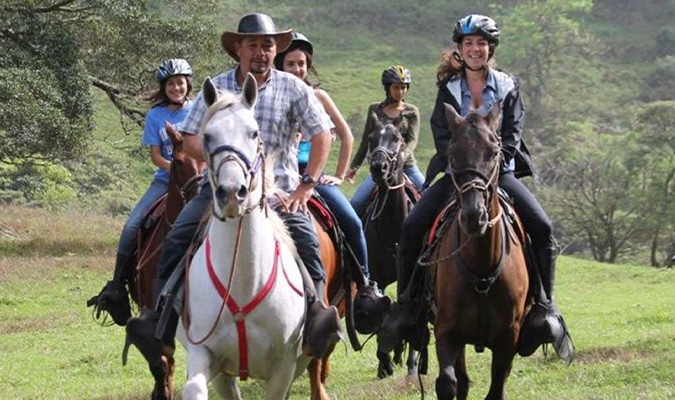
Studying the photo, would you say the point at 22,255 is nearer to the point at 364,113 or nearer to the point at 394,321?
the point at 394,321

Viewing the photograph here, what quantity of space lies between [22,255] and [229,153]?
23.1 m

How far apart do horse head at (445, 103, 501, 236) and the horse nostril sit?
6.25ft

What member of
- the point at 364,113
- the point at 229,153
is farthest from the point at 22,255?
the point at 364,113

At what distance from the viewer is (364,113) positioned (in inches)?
2650

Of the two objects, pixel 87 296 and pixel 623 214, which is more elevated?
pixel 87 296

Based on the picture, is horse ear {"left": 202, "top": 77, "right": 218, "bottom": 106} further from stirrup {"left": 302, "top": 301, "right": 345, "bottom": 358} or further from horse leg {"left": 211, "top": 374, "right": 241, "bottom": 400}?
horse leg {"left": 211, "top": 374, "right": 241, "bottom": 400}

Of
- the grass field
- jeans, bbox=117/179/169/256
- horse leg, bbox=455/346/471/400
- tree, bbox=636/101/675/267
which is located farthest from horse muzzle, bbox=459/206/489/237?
tree, bbox=636/101/675/267

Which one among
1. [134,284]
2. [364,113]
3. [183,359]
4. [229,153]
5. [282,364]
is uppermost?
[229,153]

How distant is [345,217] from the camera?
927 cm

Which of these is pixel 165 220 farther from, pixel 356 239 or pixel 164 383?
pixel 356 239

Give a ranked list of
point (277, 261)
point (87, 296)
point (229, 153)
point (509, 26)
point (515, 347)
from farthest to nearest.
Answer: point (509, 26) < point (87, 296) < point (515, 347) < point (277, 261) < point (229, 153)

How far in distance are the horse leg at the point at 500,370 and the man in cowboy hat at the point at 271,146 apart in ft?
4.99

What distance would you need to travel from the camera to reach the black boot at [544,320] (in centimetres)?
849

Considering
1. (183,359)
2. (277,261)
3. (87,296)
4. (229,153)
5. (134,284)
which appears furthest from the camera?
(87,296)
